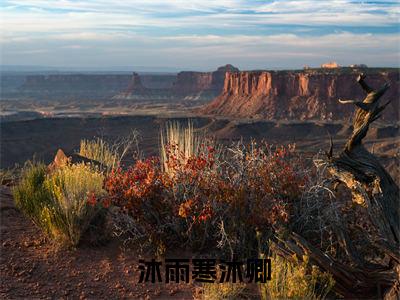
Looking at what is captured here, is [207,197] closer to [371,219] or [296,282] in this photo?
[296,282]

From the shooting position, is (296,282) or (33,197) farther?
(33,197)

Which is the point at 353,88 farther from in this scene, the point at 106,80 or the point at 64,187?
the point at 106,80

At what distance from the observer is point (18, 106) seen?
102 metres

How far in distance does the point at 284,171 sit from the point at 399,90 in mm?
63419

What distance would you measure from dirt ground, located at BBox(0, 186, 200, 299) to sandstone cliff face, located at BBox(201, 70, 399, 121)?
60.8m

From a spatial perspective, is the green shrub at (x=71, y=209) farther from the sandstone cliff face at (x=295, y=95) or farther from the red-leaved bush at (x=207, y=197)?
the sandstone cliff face at (x=295, y=95)

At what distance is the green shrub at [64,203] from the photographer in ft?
19.2

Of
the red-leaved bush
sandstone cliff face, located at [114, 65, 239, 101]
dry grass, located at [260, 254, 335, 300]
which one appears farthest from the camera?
sandstone cliff face, located at [114, 65, 239, 101]

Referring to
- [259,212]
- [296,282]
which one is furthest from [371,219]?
[296,282]

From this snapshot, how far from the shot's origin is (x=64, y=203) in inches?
231

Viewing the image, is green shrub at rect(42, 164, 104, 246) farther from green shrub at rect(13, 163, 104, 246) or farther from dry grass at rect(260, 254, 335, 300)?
dry grass at rect(260, 254, 335, 300)

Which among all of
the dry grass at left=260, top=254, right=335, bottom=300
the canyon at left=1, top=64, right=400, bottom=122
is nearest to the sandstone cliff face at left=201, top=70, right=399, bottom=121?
the canyon at left=1, top=64, right=400, bottom=122

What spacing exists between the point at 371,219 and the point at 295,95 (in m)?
71.7

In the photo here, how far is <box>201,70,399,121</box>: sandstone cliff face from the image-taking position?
65688 millimetres
